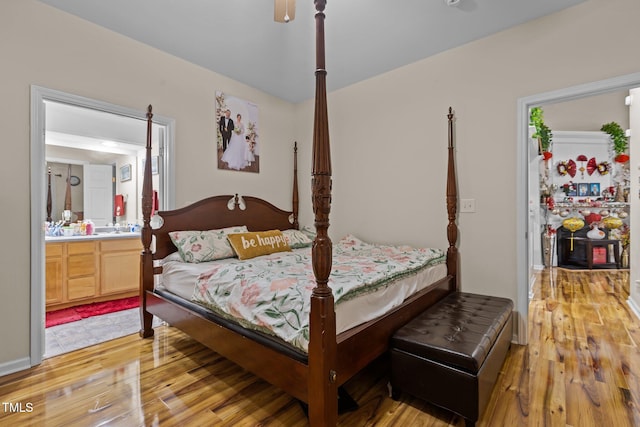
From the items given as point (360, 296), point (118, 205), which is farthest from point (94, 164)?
point (360, 296)

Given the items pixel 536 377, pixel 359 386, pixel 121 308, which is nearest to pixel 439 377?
pixel 359 386

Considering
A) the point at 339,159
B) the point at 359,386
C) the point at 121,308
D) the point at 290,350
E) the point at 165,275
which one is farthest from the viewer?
the point at 339,159

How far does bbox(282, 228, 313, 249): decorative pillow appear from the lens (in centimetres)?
343

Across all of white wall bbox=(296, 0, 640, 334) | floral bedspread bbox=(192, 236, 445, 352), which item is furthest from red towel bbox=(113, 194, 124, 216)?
white wall bbox=(296, 0, 640, 334)

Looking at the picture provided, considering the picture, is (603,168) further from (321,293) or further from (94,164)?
(94,164)

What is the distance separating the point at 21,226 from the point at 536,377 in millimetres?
3709

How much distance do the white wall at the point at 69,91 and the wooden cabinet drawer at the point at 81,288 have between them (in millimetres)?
1458

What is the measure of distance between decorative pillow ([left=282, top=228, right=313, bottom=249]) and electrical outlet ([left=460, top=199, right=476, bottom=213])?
66.7 inches

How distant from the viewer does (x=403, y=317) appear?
6.46 feet

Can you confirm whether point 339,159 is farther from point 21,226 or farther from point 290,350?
point 21,226

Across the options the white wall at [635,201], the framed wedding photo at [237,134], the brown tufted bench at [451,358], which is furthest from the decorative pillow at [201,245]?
the white wall at [635,201]

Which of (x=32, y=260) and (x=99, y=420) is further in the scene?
(x=32, y=260)

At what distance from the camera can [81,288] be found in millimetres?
3541

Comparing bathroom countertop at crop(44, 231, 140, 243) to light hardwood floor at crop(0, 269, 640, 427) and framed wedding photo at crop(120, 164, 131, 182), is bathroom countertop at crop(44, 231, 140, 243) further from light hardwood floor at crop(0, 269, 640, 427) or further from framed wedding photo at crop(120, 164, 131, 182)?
light hardwood floor at crop(0, 269, 640, 427)
